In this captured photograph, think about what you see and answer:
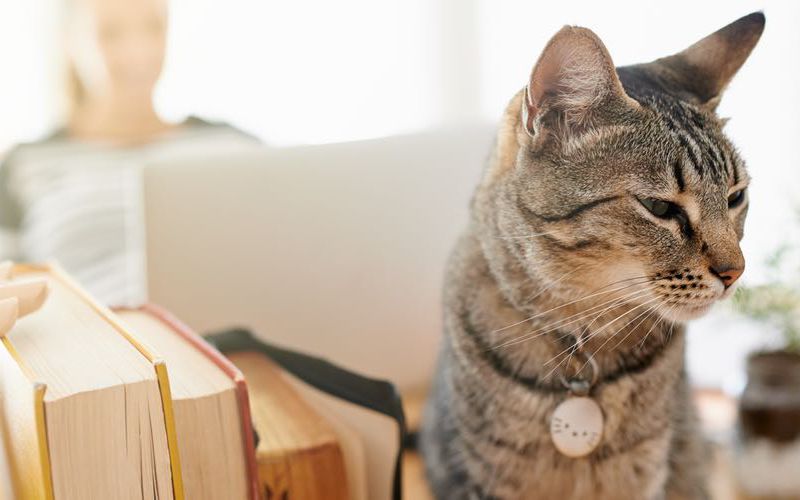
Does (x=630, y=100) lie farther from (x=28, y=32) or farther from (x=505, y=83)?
(x=28, y=32)

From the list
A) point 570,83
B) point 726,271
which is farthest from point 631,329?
point 570,83

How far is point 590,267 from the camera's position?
0.79 metres

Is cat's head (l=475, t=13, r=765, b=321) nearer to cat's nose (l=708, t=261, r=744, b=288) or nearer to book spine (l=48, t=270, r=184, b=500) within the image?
cat's nose (l=708, t=261, r=744, b=288)

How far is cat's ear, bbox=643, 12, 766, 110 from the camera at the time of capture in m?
0.81

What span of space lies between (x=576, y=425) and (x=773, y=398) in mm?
440

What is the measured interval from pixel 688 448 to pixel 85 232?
1112 millimetres

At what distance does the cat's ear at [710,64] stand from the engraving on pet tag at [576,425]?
1.09 feet

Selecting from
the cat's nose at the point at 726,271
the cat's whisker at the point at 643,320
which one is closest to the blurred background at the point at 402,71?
the cat's whisker at the point at 643,320

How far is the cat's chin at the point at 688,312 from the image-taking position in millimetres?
777

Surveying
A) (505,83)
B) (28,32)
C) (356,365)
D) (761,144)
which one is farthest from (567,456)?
(28,32)

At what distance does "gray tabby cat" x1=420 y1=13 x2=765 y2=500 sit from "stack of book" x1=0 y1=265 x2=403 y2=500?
20 cm

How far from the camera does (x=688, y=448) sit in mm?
1039

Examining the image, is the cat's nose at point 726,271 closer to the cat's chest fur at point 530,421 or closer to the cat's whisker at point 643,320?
the cat's whisker at point 643,320

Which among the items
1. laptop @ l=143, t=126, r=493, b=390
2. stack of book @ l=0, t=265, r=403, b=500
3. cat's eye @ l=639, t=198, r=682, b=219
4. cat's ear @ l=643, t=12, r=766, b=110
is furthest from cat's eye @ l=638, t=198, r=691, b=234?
laptop @ l=143, t=126, r=493, b=390
